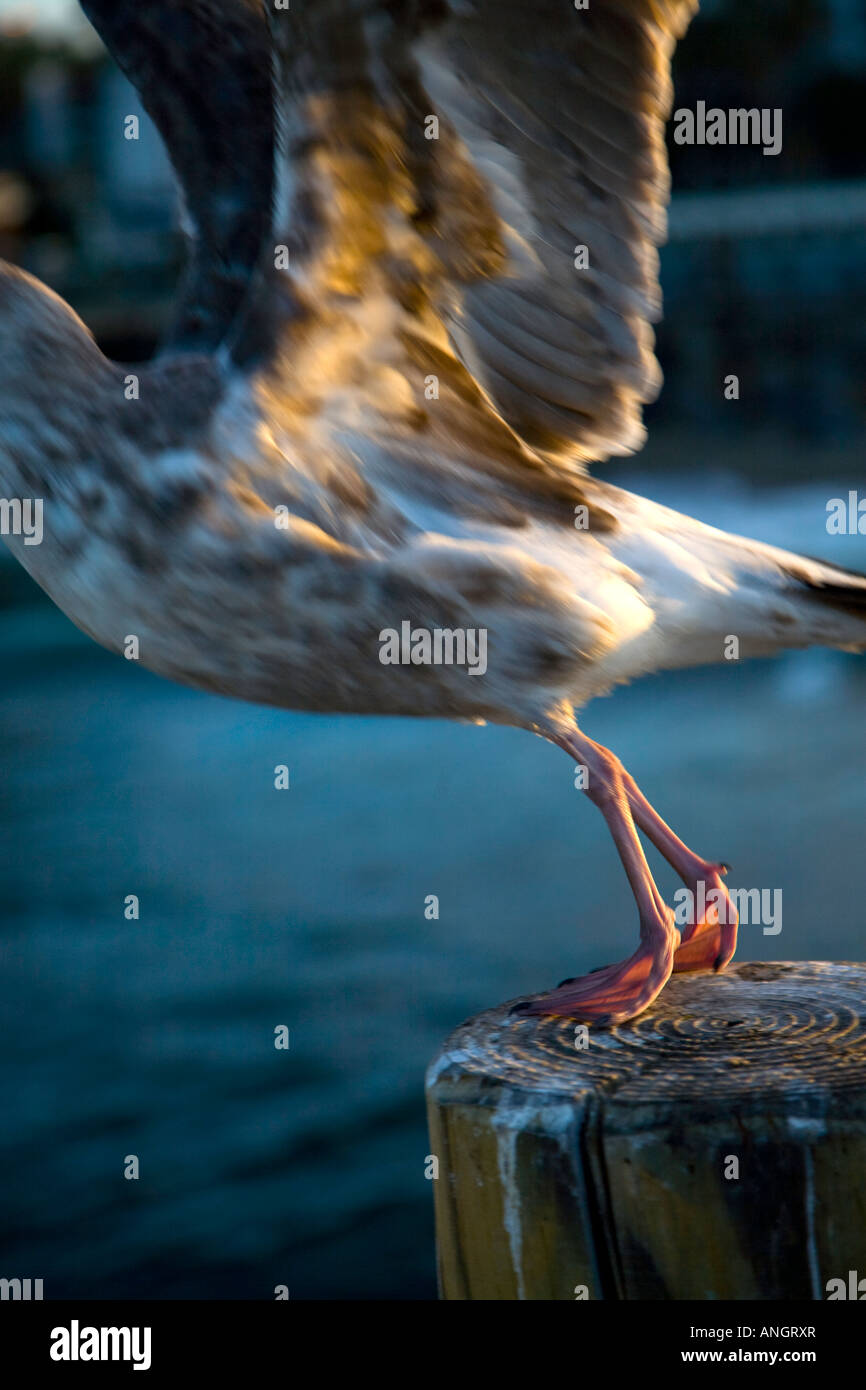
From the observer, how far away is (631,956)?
3.03 metres

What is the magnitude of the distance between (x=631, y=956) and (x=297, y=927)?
590 cm

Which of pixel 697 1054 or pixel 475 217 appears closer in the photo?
pixel 697 1054

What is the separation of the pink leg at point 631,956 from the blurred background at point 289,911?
1854 millimetres

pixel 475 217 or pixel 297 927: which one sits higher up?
pixel 475 217

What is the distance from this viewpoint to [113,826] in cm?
1054

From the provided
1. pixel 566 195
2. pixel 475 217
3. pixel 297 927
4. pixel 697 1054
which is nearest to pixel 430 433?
pixel 475 217

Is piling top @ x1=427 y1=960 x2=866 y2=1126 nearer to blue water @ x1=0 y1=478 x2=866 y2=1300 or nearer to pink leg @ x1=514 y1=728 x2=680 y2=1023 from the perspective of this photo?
pink leg @ x1=514 y1=728 x2=680 y2=1023

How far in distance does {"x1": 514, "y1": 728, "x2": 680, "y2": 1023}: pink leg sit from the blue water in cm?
389

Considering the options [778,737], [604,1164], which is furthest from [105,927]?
[604,1164]

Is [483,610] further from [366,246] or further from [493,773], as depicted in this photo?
[493,773]

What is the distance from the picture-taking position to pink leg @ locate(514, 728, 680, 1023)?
282 centimetres

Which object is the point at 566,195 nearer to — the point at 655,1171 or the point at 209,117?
the point at 209,117

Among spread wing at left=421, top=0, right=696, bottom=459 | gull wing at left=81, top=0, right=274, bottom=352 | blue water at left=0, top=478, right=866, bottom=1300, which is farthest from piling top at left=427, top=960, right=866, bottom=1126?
blue water at left=0, top=478, right=866, bottom=1300
